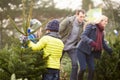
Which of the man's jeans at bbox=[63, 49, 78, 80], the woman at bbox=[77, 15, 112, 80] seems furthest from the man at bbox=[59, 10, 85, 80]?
the woman at bbox=[77, 15, 112, 80]

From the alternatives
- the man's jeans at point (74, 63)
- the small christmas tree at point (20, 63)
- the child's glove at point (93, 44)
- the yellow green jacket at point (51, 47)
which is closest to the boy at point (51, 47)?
the yellow green jacket at point (51, 47)

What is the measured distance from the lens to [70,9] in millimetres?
23125

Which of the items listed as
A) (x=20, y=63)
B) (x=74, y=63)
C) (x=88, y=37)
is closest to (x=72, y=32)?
(x=88, y=37)

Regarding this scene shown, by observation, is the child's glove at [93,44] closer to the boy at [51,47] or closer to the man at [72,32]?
the man at [72,32]

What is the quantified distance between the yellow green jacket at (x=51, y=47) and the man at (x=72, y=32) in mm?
1293

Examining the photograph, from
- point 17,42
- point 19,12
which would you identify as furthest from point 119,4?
point 17,42

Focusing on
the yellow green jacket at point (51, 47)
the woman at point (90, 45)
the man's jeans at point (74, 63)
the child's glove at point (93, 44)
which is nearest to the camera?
the yellow green jacket at point (51, 47)

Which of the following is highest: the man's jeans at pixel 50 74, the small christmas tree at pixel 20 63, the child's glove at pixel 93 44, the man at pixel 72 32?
the man at pixel 72 32

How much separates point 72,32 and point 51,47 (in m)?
1.59

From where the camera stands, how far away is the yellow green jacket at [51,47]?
689 cm

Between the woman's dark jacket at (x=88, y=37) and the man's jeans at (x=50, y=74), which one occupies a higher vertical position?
the woman's dark jacket at (x=88, y=37)

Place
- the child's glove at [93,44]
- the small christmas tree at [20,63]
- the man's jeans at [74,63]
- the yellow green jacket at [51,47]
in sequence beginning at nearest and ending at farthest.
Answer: the small christmas tree at [20,63] < the yellow green jacket at [51,47] < the child's glove at [93,44] < the man's jeans at [74,63]

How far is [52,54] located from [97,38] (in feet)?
4.68

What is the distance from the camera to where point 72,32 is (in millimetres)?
8516
